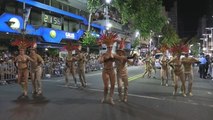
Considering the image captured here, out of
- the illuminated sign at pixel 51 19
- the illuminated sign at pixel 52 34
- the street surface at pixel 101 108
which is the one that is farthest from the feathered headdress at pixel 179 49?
the illuminated sign at pixel 51 19

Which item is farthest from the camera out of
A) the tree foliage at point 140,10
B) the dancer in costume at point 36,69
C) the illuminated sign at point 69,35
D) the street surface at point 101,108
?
the illuminated sign at point 69,35

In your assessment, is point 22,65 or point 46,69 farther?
point 46,69

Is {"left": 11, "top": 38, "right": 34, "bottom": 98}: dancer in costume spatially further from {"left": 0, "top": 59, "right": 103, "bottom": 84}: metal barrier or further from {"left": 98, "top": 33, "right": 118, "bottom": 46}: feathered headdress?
{"left": 0, "top": 59, "right": 103, "bottom": 84}: metal barrier

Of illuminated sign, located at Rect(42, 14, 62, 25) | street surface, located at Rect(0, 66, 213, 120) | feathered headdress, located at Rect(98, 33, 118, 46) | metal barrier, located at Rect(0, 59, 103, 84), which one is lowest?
street surface, located at Rect(0, 66, 213, 120)

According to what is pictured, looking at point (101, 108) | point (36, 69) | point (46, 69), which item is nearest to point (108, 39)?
point (101, 108)

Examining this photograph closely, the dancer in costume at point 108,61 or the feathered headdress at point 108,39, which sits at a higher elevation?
the feathered headdress at point 108,39

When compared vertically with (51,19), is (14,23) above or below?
below

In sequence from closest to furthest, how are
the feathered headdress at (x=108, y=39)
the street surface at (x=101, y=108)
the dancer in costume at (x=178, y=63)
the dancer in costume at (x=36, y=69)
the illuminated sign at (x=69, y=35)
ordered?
the street surface at (x=101, y=108) → the feathered headdress at (x=108, y=39) → the dancer in costume at (x=36, y=69) → the dancer in costume at (x=178, y=63) → the illuminated sign at (x=69, y=35)

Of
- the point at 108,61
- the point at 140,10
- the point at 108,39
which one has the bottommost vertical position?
the point at 108,61

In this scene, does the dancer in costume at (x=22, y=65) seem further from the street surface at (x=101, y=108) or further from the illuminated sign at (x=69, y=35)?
the illuminated sign at (x=69, y=35)

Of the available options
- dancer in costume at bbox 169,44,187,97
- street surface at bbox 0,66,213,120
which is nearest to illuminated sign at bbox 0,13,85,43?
street surface at bbox 0,66,213,120

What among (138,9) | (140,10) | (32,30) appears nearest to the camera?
(138,9)

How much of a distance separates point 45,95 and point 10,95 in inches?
54.2

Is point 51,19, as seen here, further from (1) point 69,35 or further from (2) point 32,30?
(2) point 32,30
